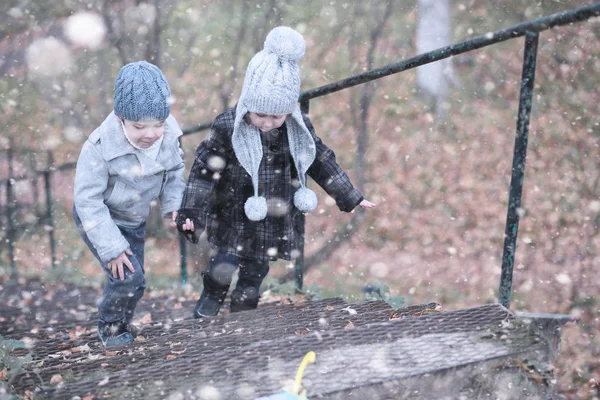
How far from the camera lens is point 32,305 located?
15.6 feet

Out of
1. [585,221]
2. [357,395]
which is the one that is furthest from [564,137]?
[357,395]

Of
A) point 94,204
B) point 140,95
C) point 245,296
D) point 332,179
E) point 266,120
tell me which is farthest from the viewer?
point 245,296

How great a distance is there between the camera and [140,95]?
8.46 ft

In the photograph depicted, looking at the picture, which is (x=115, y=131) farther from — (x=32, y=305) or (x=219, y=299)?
(x=32, y=305)

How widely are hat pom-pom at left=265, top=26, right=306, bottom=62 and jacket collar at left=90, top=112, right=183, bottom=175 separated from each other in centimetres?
66

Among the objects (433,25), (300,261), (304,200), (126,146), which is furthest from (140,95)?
(433,25)

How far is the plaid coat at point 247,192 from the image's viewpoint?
2.93 m

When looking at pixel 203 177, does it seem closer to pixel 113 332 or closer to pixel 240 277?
pixel 240 277

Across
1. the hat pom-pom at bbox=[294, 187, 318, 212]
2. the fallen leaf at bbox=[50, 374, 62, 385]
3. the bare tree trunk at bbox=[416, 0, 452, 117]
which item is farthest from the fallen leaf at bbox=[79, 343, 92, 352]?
the bare tree trunk at bbox=[416, 0, 452, 117]

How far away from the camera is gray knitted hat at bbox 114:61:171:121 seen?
102 inches

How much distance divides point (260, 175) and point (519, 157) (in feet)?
4.19

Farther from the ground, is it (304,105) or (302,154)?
(304,105)

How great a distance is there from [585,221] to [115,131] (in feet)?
21.1

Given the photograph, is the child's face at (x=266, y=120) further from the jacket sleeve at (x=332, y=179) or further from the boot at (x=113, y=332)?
the boot at (x=113, y=332)
